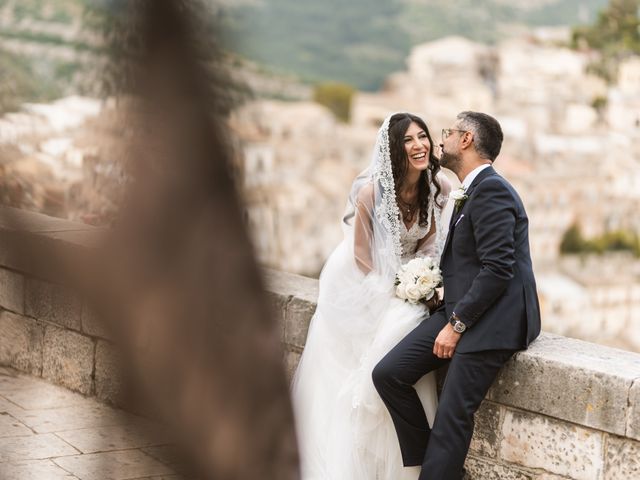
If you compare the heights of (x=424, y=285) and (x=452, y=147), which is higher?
(x=452, y=147)

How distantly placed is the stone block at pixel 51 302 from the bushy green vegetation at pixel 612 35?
2992 inches

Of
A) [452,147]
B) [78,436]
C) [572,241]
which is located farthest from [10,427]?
[572,241]

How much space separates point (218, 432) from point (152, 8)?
0.16 m

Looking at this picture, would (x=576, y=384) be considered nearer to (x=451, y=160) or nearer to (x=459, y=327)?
(x=459, y=327)

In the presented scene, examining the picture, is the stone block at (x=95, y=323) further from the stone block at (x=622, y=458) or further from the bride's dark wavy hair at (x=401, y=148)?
the bride's dark wavy hair at (x=401, y=148)

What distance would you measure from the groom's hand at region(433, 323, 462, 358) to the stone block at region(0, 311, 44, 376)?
1.85 metres

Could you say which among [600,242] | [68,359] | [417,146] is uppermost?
[417,146]

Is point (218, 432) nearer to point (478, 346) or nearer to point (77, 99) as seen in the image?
point (77, 99)

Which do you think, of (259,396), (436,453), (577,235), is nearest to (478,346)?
(436,453)

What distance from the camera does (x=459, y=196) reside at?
7.35 ft

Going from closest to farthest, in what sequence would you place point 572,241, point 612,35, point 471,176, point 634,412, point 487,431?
point 634,412 < point 471,176 < point 487,431 < point 572,241 < point 612,35

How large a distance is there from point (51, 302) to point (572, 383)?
1888 mm

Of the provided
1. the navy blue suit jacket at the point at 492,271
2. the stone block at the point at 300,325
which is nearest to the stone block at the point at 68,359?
the navy blue suit jacket at the point at 492,271

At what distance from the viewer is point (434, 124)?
53062mm
